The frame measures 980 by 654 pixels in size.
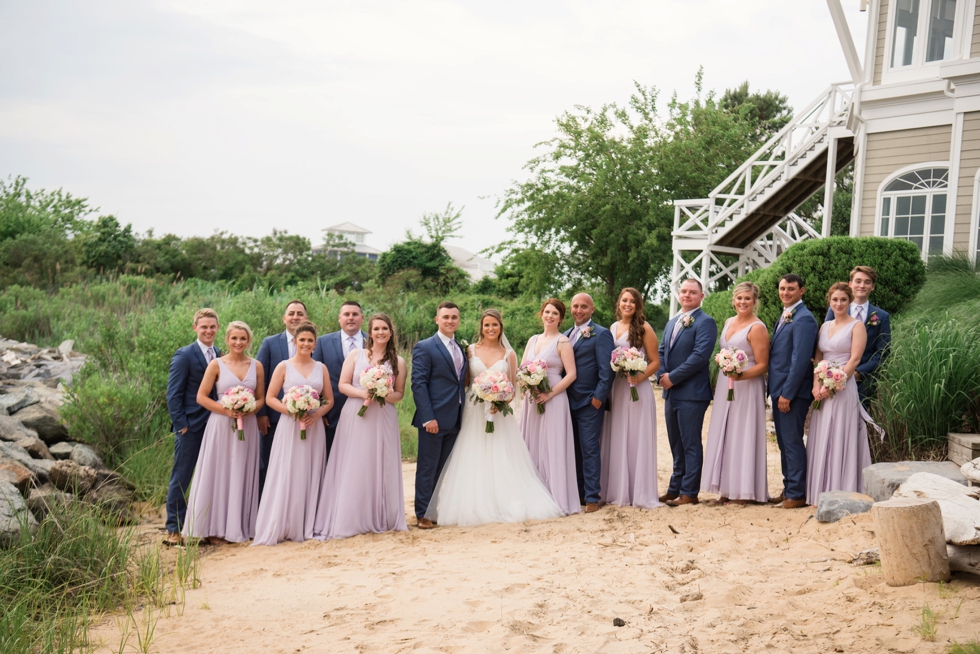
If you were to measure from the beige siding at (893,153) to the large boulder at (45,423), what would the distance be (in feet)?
44.6

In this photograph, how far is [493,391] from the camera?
771cm

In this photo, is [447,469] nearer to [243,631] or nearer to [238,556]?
[238,556]

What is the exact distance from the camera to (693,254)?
2808 cm

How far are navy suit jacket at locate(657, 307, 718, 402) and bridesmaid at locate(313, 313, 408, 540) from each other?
2.63m

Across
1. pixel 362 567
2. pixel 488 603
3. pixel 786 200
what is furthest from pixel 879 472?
pixel 786 200

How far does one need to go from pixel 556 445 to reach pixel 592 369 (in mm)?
823

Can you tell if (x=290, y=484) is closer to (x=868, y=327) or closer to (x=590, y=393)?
(x=590, y=393)

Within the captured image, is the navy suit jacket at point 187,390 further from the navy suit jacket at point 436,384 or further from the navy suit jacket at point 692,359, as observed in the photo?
the navy suit jacket at point 692,359

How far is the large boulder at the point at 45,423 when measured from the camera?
10312mm

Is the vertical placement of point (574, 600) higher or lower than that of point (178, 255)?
lower

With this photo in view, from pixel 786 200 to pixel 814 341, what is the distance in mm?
12960

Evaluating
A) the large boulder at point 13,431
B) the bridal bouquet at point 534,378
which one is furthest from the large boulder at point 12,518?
the bridal bouquet at point 534,378

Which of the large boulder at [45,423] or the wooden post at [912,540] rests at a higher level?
the wooden post at [912,540]

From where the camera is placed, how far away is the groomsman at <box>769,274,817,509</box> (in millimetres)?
7664
